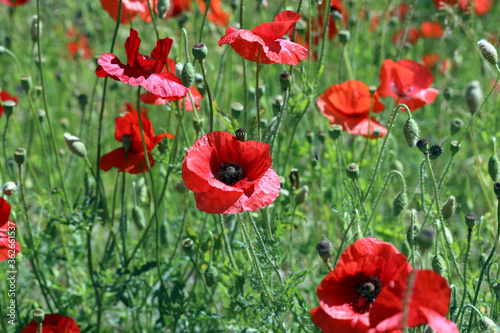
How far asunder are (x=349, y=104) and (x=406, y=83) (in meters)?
0.26

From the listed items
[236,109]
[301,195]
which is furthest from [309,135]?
[236,109]

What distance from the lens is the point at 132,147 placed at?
1.79 metres

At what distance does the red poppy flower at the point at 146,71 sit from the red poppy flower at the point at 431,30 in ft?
9.78

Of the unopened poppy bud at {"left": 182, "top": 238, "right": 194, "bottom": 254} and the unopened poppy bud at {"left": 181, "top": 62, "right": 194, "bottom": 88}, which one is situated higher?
the unopened poppy bud at {"left": 181, "top": 62, "right": 194, "bottom": 88}

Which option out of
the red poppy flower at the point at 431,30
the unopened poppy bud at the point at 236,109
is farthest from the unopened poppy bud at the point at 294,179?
the red poppy flower at the point at 431,30

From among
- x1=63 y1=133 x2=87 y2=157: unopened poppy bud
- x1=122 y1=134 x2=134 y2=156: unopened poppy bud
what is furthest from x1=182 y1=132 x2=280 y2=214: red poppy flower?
x1=63 y1=133 x2=87 y2=157: unopened poppy bud

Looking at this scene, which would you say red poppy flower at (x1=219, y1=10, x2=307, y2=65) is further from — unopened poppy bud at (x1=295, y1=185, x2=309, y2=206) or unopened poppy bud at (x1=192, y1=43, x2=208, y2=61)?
unopened poppy bud at (x1=295, y1=185, x2=309, y2=206)

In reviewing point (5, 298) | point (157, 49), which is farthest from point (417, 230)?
point (5, 298)

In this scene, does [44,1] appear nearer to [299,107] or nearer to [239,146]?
[299,107]

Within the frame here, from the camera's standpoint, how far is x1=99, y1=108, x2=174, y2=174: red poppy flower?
1714mm

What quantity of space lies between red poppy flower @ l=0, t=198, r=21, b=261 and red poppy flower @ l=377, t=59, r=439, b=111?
134 centimetres

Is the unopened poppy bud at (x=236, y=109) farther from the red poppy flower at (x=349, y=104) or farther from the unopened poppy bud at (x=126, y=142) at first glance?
the red poppy flower at (x=349, y=104)

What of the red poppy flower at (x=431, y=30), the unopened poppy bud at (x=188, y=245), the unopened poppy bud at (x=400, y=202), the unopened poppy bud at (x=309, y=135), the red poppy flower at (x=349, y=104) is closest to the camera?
the unopened poppy bud at (x=400, y=202)

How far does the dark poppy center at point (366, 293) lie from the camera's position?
1.25 m
